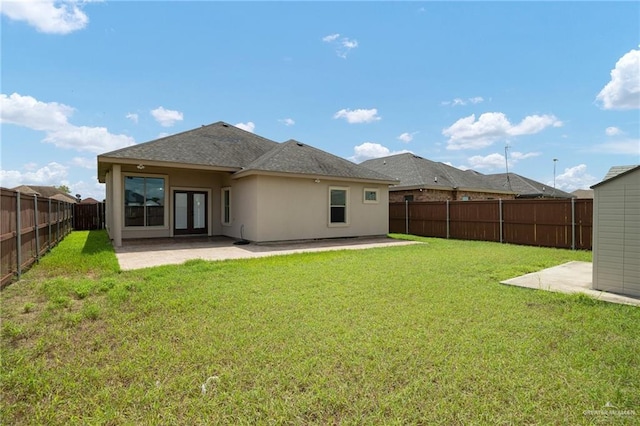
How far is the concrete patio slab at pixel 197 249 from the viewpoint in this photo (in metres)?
8.94

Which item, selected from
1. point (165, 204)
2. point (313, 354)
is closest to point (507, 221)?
point (313, 354)

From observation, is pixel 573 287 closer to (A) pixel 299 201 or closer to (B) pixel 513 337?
(B) pixel 513 337

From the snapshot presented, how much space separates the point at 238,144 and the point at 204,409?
558 inches

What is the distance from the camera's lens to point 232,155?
14.0m

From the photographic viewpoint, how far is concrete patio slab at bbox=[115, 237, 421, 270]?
352 inches

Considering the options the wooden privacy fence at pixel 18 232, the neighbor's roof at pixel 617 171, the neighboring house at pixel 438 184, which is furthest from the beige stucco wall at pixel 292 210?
the neighbor's roof at pixel 617 171

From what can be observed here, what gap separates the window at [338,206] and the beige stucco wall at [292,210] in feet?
0.64

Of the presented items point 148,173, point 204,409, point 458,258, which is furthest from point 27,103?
point 458,258

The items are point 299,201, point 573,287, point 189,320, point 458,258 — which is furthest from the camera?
point 299,201

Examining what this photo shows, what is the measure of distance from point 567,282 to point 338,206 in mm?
9161

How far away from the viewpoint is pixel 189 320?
419 cm

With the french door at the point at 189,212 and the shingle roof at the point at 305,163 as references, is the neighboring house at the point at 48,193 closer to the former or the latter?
the french door at the point at 189,212

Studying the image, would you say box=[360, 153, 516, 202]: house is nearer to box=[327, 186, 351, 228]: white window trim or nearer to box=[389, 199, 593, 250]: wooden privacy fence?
box=[389, 199, 593, 250]: wooden privacy fence

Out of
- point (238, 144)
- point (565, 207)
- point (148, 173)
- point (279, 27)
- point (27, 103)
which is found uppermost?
point (279, 27)
